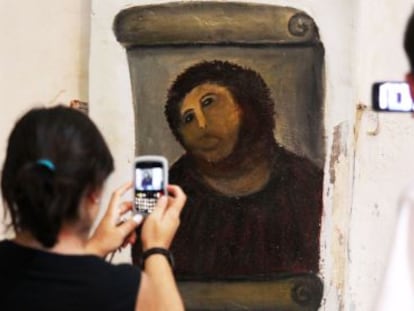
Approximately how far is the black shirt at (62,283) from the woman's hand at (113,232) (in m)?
0.19

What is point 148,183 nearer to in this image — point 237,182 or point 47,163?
point 47,163

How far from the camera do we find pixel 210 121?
235 cm

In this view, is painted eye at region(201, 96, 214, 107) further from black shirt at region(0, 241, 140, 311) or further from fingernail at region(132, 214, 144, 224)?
black shirt at region(0, 241, 140, 311)

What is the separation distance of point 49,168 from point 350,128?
3.74 ft

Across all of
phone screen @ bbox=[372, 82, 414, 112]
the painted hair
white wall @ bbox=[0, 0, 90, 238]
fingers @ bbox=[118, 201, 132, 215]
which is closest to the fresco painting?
white wall @ bbox=[0, 0, 90, 238]

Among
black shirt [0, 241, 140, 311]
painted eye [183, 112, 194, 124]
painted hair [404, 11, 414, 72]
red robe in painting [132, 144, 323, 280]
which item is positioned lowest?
red robe in painting [132, 144, 323, 280]

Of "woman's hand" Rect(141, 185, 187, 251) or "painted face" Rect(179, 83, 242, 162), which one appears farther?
"painted face" Rect(179, 83, 242, 162)

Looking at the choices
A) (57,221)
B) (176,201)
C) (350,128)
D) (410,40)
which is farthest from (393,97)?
(57,221)

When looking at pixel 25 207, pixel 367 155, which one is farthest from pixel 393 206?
pixel 25 207

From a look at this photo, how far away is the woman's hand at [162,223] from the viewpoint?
5.15 feet

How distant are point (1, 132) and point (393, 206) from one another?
1036 mm

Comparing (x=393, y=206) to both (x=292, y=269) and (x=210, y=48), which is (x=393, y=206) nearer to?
(x=292, y=269)

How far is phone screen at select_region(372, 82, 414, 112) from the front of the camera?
2.06 m

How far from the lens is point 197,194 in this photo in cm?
237
